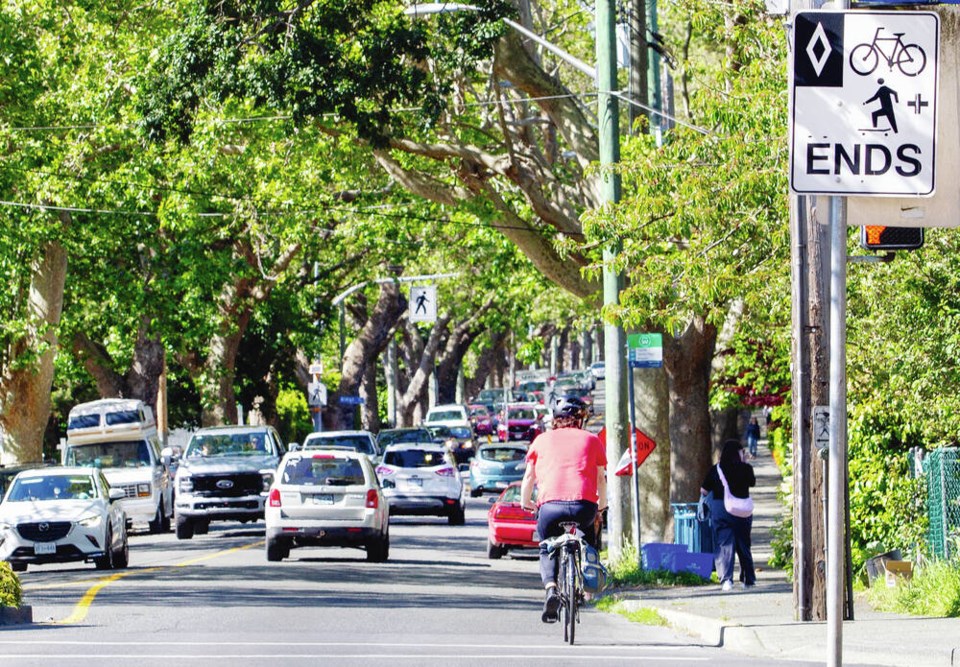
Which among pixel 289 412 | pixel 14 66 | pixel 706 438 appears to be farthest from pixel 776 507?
pixel 289 412

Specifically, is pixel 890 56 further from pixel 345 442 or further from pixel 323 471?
pixel 345 442

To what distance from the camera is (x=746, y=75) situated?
Answer: 787 inches

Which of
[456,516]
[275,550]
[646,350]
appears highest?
[646,350]

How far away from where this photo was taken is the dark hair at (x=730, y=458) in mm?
19922

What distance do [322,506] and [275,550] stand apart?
956 millimetres

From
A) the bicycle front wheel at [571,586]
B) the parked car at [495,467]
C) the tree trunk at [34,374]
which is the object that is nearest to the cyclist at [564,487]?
the bicycle front wheel at [571,586]

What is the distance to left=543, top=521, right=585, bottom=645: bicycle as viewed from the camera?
13633 mm

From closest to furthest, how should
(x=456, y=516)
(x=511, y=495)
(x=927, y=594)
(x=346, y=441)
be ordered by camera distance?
(x=927, y=594) → (x=511, y=495) → (x=456, y=516) → (x=346, y=441)

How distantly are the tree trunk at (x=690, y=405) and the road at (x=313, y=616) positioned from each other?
2.92 metres

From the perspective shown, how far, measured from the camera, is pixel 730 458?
65.7 ft

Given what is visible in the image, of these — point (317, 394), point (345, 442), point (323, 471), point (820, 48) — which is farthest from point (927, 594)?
point (317, 394)

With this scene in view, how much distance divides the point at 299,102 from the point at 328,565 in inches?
262

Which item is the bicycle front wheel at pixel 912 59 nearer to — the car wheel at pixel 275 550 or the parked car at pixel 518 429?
the car wheel at pixel 275 550

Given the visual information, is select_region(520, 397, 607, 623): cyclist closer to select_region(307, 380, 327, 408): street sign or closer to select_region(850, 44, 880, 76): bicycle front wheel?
select_region(850, 44, 880, 76): bicycle front wheel
